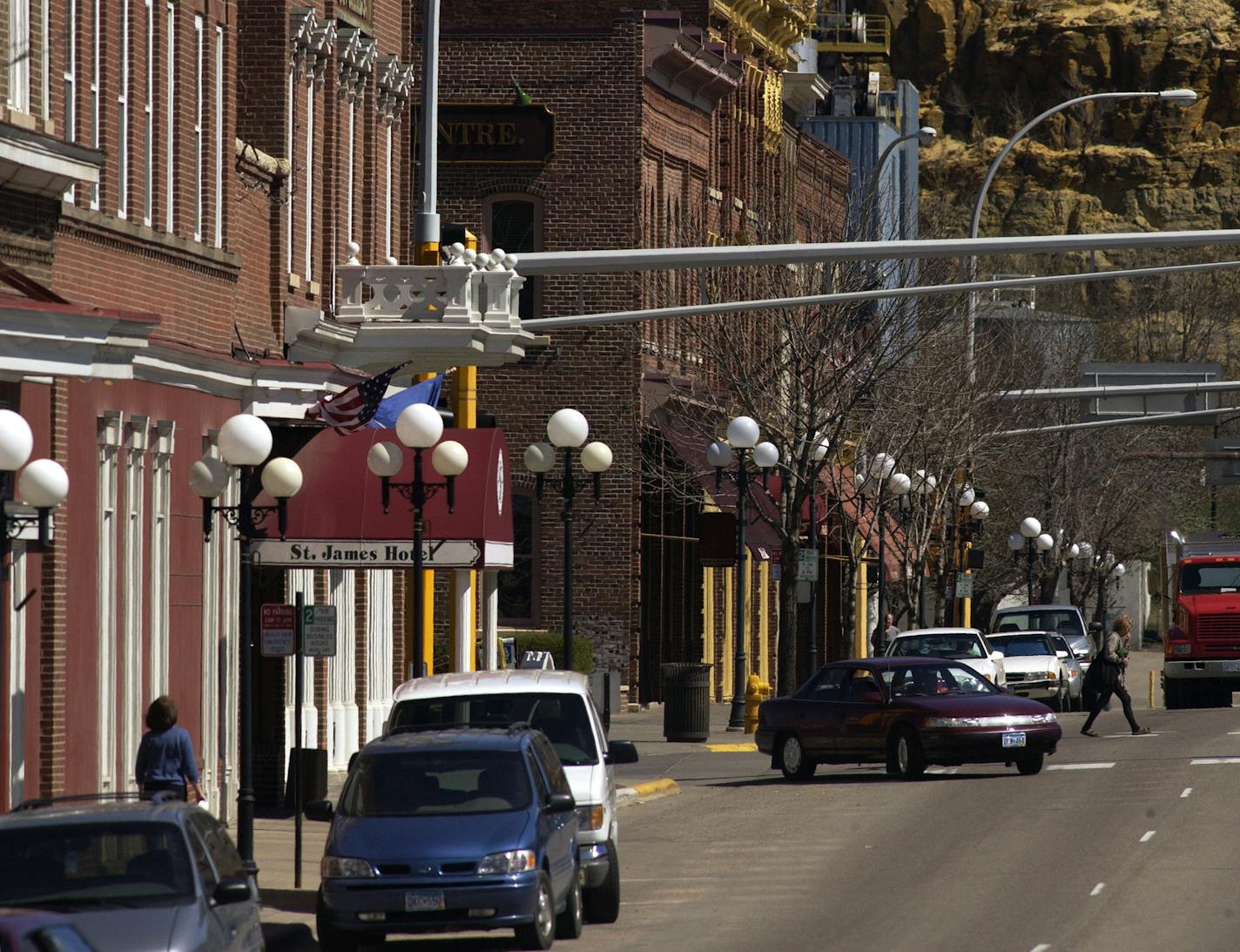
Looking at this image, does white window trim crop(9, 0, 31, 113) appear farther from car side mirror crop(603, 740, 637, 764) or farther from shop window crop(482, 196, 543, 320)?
shop window crop(482, 196, 543, 320)

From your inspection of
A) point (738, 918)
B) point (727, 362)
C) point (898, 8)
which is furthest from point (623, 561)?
point (898, 8)

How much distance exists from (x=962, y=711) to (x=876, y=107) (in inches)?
2057

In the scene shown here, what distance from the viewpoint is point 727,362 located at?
41.7 meters

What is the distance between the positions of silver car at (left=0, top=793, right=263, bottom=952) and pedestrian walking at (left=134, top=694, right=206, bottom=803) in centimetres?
500

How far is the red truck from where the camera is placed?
4622 centimetres

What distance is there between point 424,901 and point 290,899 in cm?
356

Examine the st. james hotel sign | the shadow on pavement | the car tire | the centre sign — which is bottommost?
the shadow on pavement

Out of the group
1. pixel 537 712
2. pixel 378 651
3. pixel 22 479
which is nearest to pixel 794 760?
pixel 378 651

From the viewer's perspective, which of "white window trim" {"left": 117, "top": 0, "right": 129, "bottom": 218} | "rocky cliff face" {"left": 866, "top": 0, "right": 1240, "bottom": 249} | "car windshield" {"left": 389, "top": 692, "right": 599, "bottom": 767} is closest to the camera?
"car windshield" {"left": 389, "top": 692, "right": 599, "bottom": 767}

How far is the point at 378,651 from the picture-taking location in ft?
108

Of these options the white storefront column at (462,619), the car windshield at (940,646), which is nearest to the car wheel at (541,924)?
the white storefront column at (462,619)

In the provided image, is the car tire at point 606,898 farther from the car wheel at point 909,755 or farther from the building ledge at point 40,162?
the car wheel at point 909,755

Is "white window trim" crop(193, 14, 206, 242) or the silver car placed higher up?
"white window trim" crop(193, 14, 206, 242)

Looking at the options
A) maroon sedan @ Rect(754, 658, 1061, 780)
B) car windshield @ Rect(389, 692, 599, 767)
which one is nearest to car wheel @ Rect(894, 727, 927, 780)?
maroon sedan @ Rect(754, 658, 1061, 780)
